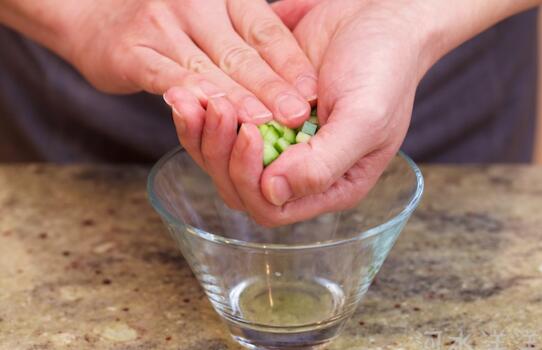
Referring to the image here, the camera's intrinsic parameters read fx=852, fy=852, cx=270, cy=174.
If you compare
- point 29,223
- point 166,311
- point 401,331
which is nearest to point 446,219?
point 401,331

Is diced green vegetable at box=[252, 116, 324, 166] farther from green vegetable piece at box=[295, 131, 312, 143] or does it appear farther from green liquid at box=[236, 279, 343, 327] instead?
green liquid at box=[236, 279, 343, 327]

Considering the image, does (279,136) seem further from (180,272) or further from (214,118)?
(180,272)

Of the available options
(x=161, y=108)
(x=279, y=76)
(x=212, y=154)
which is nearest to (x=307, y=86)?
(x=279, y=76)

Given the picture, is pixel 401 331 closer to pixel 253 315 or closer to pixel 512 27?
pixel 253 315

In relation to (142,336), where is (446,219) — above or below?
below

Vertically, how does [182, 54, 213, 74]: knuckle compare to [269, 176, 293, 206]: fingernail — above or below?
above

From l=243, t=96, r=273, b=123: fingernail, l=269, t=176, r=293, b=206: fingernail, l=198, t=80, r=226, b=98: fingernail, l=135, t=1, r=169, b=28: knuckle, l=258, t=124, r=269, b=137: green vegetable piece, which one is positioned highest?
l=135, t=1, r=169, b=28: knuckle

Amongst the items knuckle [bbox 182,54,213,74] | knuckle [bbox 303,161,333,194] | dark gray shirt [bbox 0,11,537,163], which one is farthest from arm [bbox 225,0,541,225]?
dark gray shirt [bbox 0,11,537,163]
